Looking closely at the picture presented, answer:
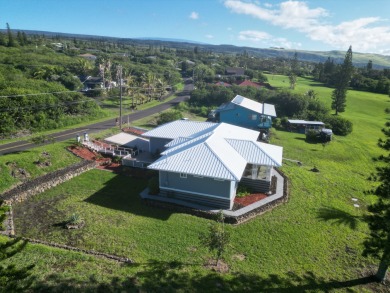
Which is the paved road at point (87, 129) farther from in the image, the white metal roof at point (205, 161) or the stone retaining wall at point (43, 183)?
the white metal roof at point (205, 161)

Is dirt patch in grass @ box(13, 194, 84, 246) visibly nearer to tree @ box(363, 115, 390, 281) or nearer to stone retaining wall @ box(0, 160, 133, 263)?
stone retaining wall @ box(0, 160, 133, 263)

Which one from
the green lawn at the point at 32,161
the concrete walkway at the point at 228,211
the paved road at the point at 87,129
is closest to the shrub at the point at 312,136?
the concrete walkway at the point at 228,211

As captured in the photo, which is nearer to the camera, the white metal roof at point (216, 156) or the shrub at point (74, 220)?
the shrub at point (74, 220)

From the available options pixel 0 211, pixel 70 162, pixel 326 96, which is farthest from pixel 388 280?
pixel 326 96

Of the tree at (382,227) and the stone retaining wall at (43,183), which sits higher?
the tree at (382,227)

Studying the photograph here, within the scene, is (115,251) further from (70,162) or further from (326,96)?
(326,96)

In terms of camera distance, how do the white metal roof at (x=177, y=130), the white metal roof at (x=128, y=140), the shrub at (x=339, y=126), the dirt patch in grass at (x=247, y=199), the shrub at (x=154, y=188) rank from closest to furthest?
the dirt patch in grass at (x=247, y=199) → the shrub at (x=154, y=188) → the white metal roof at (x=177, y=130) → the white metal roof at (x=128, y=140) → the shrub at (x=339, y=126)
